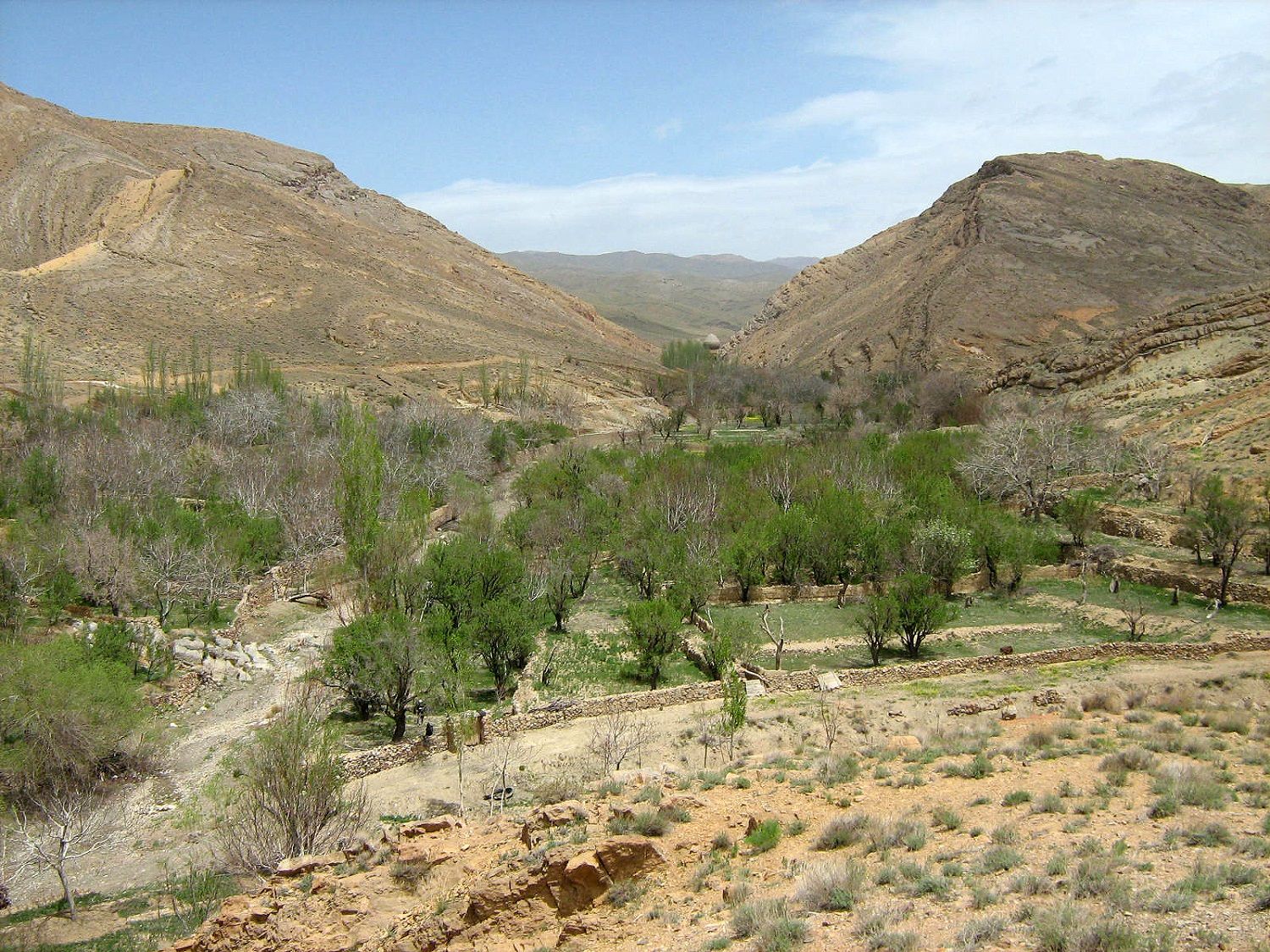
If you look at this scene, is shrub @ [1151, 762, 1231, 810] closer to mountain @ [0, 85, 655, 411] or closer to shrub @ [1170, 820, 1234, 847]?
shrub @ [1170, 820, 1234, 847]

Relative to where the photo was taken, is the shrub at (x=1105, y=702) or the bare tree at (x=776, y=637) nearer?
the shrub at (x=1105, y=702)

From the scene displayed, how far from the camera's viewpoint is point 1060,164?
103812 mm

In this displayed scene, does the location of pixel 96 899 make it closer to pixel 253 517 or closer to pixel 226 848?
pixel 226 848

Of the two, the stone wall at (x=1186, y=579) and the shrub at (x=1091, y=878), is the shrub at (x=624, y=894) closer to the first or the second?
the shrub at (x=1091, y=878)

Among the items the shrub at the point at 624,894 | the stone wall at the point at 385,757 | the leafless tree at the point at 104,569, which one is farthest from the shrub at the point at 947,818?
the leafless tree at the point at 104,569

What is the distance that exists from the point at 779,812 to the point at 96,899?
9352 mm

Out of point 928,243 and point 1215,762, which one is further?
point 928,243

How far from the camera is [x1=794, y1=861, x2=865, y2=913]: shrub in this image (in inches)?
306

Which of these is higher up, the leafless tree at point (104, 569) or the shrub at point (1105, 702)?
the leafless tree at point (104, 569)

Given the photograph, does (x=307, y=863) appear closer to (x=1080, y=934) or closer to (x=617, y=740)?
(x=617, y=740)

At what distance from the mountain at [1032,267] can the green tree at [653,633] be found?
4736cm

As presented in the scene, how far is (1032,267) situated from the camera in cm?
8462

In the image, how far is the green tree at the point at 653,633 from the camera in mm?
20953

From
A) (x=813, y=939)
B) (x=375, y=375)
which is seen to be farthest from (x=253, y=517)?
(x=375, y=375)
